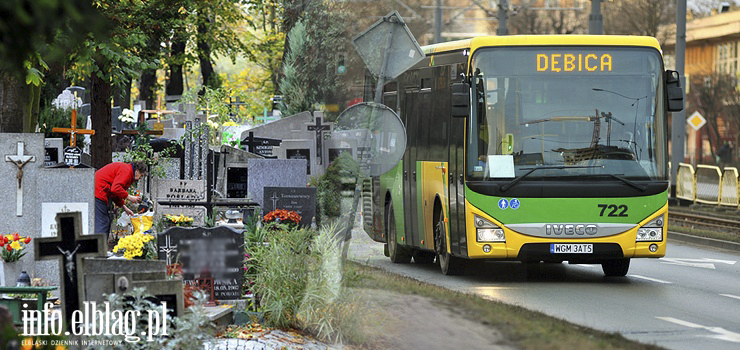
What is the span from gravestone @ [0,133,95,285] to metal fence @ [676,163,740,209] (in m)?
24.5

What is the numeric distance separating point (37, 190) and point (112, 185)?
3626mm

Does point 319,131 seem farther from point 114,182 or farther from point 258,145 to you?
point 114,182

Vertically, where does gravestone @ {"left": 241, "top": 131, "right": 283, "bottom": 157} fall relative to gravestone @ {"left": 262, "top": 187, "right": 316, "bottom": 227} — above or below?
above

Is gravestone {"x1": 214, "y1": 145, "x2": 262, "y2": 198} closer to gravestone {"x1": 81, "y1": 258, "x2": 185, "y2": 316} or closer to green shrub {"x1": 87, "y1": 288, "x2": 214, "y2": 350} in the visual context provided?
gravestone {"x1": 81, "y1": 258, "x2": 185, "y2": 316}

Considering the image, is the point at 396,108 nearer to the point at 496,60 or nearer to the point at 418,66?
the point at 418,66

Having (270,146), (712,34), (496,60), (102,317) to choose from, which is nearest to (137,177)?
(496,60)

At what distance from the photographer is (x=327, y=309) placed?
37.3ft

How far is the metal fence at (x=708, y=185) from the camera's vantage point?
3588 centimetres

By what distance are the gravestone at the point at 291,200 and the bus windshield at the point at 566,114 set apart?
14.3ft

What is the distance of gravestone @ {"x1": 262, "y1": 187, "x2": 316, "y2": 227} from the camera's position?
2061 cm

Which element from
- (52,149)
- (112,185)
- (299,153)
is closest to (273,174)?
(52,149)

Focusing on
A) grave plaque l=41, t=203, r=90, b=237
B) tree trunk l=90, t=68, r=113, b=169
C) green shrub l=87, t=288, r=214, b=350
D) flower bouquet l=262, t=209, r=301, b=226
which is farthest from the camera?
tree trunk l=90, t=68, r=113, b=169

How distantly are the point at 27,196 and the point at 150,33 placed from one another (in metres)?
9.56

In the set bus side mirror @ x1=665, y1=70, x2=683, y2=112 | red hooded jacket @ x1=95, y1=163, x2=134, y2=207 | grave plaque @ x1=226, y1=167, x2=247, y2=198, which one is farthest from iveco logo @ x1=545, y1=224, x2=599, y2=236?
grave plaque @ x1=226, y1=167, x2=247, y2=198
